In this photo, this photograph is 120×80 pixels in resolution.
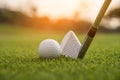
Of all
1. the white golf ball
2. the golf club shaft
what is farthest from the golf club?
the white golf ball

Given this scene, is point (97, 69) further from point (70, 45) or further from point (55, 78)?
point (70, 45)

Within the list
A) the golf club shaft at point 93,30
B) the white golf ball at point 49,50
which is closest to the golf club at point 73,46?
the golf club shaft at point 93,30

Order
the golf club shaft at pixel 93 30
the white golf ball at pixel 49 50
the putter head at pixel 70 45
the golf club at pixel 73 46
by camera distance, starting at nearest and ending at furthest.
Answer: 1. the golf club shaft at pixel 93 30
2. the golf club at pixel 73 46
3. the white golf ball at pixel 49 50
4. the putter head at pixel 70 45

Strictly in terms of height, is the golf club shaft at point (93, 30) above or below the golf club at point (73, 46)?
above

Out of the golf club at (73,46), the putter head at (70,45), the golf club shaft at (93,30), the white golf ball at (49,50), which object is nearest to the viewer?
the golf club shaft at (93,30)

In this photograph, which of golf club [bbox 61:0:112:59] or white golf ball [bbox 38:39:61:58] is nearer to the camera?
golf club [bbox 61:0:112:59]

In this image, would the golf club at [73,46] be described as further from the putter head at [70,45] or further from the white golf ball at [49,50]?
the white golf ball at [49,50]

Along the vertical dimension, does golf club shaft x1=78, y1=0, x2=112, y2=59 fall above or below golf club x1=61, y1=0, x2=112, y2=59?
above

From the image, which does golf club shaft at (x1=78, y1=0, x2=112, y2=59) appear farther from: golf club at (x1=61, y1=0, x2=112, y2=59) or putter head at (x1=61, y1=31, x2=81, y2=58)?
putter head at (x1=61, y1=31, x2=81, y2=58)

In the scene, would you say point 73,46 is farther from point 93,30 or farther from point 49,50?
point 93,30
